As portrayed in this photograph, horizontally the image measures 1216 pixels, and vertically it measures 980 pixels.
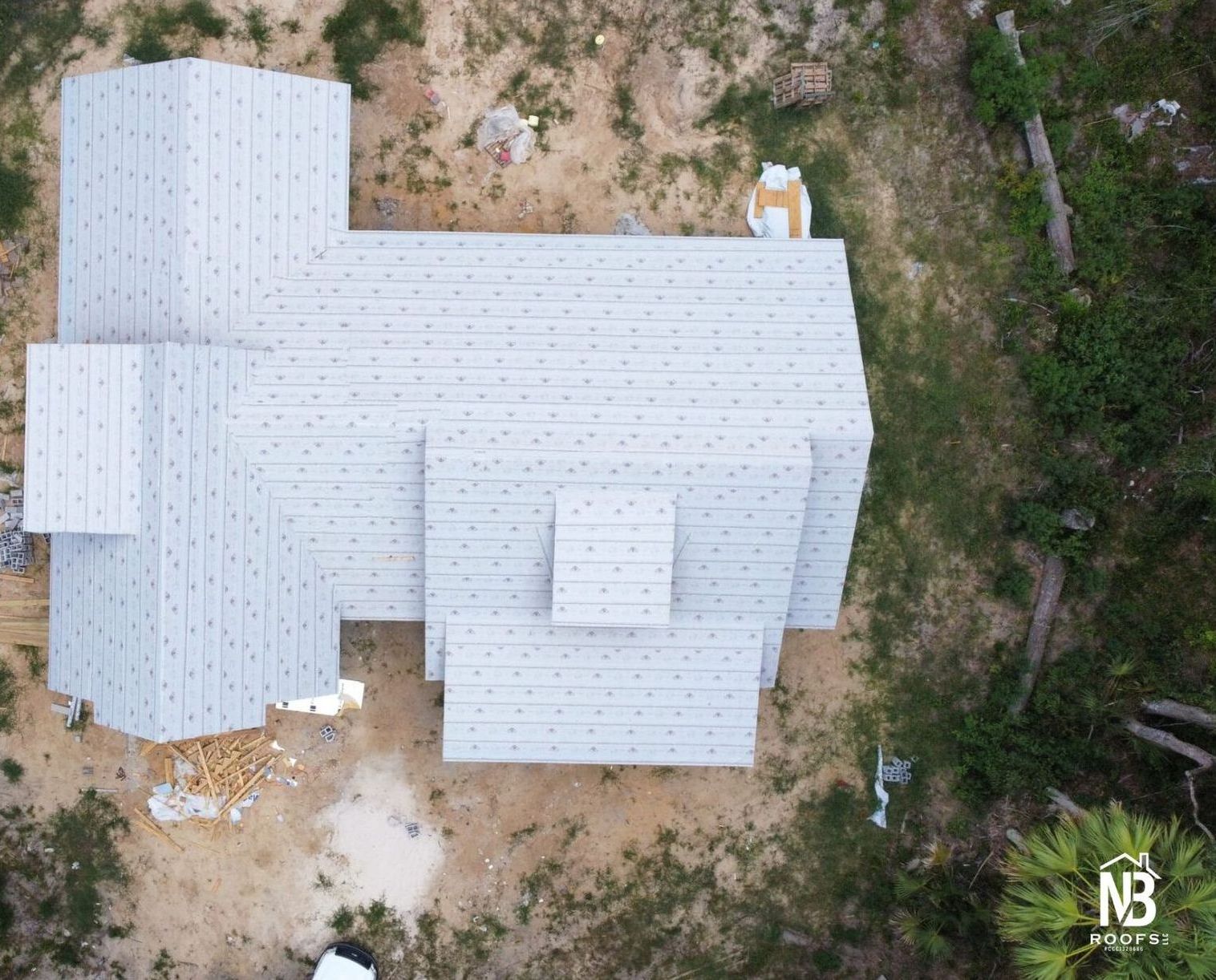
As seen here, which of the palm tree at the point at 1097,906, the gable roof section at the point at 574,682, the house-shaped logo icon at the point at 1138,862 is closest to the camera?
the palm tree at the point at 1097,906

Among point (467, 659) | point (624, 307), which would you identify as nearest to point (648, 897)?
point (467, 659)

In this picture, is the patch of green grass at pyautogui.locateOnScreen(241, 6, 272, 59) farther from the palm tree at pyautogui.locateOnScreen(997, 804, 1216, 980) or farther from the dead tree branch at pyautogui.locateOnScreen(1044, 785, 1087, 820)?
the dead tree branch at pyautogui.locateOnScreen(1044, 785, 1087, 820)

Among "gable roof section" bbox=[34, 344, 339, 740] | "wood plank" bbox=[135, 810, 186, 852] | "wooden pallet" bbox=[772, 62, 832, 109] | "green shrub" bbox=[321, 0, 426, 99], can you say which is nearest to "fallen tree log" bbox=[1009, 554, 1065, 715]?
"wooden pallet" bbox=[772, 62, 832, 109]

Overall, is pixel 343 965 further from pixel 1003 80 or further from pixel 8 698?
pixel 1003 80

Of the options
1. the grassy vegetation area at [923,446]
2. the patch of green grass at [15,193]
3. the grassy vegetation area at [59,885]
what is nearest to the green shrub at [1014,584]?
the grassy vegetation area at [923,446]

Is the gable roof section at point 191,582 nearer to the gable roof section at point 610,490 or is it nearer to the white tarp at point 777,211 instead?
the gable roof section at point 610,490

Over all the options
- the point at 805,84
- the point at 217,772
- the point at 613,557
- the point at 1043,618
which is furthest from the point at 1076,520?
the point at 217,772
